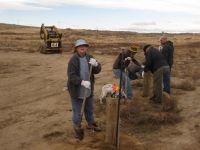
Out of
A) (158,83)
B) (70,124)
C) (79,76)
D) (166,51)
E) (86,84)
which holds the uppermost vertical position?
(166,51)

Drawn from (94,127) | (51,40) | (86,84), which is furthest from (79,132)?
(51,40)

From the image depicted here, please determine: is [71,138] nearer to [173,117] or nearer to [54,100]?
[173,117]

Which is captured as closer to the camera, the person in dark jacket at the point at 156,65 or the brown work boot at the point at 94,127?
the brown work boot at the point at 94,127

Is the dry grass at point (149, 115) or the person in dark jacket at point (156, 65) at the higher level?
the person in dark jacket at point (156, 65)

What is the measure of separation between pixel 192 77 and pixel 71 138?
392 inches

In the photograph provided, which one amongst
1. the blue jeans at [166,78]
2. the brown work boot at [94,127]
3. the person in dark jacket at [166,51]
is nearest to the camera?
the brown work boot at [94,127]

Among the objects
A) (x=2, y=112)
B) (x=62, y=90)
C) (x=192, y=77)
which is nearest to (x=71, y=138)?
(x=2, y=112)

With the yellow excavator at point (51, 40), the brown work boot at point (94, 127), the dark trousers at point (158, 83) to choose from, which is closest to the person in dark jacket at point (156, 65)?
the dark trousers at point (158, 83)

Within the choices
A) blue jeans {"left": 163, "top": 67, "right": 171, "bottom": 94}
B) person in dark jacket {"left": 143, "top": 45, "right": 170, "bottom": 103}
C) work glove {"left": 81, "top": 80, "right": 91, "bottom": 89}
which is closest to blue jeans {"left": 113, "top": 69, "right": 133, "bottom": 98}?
person in dark jacket {"left": 143, "top": 45, "right": 170, "bottom": 103}

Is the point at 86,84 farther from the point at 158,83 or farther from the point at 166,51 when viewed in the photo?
the point at 166,51

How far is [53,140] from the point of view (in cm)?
875

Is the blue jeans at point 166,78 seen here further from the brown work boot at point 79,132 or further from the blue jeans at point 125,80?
the brown work boot at point 79,132

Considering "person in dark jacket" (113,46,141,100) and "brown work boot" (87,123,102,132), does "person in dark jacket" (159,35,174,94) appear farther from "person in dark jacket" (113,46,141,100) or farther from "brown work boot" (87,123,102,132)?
"brown work boot" (87,123,102,132)

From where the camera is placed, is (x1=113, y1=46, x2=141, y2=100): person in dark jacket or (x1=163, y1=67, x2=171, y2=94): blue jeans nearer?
(x1=113, y1=46, x2=141, y2=100): person in dark jacket
